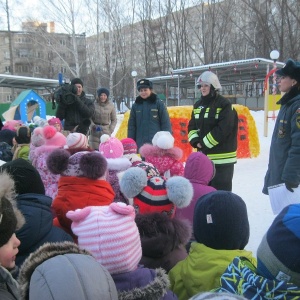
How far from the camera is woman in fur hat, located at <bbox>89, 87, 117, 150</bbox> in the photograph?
20.7 ft

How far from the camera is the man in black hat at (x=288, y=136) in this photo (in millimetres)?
3035

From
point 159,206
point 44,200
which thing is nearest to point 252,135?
point 159,206

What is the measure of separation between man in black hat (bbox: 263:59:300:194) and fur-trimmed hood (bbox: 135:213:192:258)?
54.7 inches

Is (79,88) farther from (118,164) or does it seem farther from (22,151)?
(118,164)

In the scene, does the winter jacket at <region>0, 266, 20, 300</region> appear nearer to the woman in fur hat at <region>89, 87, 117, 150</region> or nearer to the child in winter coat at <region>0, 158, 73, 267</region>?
the child in winter coat at <region>0, 158, 73, 267</region>

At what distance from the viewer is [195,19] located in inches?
1483

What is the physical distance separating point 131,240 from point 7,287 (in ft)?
2.04

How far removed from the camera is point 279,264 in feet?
3.91

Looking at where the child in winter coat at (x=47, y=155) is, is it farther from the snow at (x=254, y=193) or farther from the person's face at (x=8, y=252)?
the snow at (x=254, y=193)

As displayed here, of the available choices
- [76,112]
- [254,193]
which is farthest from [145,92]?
[254,193]

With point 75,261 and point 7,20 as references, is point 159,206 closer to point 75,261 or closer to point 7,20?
point 75,261

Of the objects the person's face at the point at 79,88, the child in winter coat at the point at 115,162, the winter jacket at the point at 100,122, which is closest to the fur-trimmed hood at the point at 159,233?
the child in winter coat at the point at 115,162

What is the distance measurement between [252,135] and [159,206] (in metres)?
7.10

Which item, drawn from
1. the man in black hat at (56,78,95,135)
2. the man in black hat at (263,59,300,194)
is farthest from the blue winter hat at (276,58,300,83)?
the man in black hat at (56,78,95,135)
